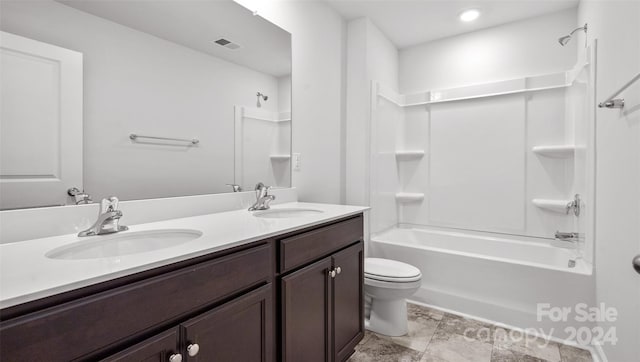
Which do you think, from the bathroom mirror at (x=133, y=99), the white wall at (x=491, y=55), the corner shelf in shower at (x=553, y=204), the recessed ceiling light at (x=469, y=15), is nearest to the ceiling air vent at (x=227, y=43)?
the bathroom mirror at (x=133, y=99)

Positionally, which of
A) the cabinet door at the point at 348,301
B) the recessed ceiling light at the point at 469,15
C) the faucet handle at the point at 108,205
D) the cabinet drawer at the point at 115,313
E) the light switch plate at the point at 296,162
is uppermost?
the recessed ceiling light at the point at 469,15

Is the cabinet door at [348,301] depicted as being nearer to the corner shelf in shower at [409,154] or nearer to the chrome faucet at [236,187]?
the chrome faucet at [236,187]

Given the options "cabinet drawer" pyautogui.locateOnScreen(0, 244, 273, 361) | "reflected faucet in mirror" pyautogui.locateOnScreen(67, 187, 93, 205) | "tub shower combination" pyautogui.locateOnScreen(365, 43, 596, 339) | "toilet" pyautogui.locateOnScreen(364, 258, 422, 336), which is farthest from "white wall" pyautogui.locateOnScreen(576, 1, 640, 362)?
"reflected faucet in mirror" pyautogui.locateOnScreen(67, 187, 93, 205)

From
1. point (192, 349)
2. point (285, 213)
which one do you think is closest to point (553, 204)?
point (285, 213)

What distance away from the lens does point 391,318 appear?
2.09 metres

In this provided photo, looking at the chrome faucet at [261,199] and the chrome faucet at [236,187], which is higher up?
the chrome faucet at [236,187]

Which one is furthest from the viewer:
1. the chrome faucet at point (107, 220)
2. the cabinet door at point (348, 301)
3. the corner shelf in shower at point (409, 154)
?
the corner shelf in shower at point (409, 154)

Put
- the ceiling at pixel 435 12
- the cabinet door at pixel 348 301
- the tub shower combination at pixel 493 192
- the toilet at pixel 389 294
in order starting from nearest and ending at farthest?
1. the cabinet door at pixel 348 301
2. the toilet at pixel 389 294
3. the tub shower combination at pixel 493 192
4. the ceiling at pixel 435 12

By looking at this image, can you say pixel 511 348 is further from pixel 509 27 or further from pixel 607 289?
pixel 509 27

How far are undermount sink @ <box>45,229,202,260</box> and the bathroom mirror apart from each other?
0.23 metres

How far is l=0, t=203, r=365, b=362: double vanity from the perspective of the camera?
2.01 ft

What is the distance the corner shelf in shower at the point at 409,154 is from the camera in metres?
3.24

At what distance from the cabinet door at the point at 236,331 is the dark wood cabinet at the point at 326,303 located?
103 mm

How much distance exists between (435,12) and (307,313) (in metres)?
2.61
